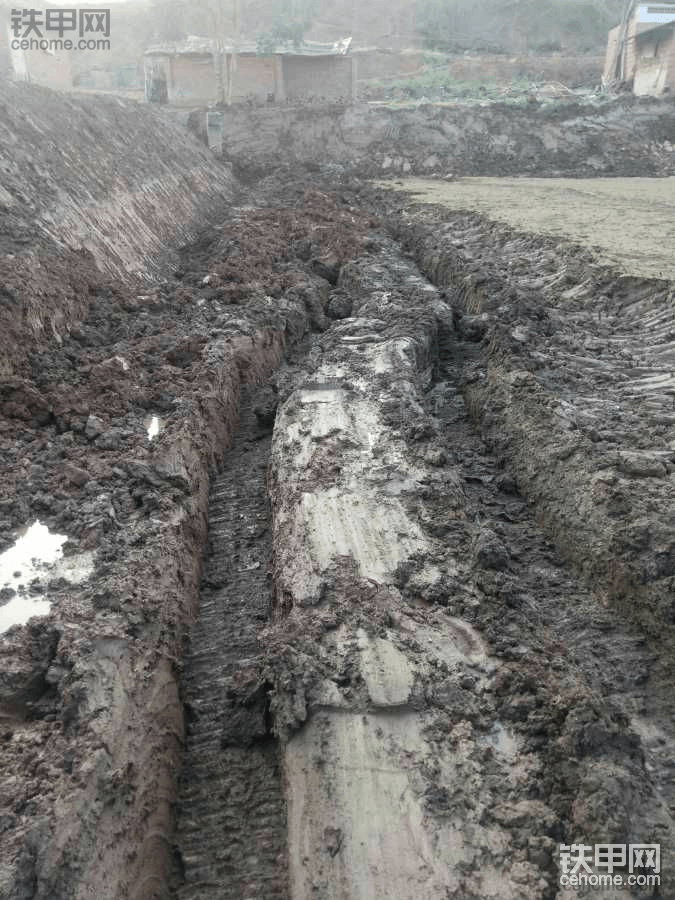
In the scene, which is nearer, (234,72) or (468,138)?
(468,138)

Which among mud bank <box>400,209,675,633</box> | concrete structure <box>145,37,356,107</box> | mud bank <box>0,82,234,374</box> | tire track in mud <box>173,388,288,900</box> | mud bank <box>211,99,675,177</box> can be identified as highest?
concrete structure <box>145,37,356,107</box>

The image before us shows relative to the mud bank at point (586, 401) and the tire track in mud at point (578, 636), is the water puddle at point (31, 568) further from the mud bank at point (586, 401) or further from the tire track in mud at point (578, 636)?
the mud bank at point (586, 401)

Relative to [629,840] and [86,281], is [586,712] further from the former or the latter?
[86,281]

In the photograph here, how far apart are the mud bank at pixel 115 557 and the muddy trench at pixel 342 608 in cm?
2

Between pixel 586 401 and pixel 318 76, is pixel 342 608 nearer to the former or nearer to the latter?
pixel 586 401

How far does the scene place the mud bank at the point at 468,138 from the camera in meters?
23.3

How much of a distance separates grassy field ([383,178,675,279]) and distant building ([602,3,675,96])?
11.0 meters

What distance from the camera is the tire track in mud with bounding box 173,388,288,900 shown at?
3.24 metres

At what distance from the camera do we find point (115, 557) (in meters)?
4.38

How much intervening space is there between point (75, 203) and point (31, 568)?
7338 millimetres

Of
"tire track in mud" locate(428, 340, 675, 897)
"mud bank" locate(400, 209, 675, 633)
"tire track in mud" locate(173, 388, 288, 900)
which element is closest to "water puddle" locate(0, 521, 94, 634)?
"tire track in mud" locate(173, 388, 288, 900)

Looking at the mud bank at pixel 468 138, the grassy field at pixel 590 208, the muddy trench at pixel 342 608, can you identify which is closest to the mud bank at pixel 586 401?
the muddy trench at pixel 342 608

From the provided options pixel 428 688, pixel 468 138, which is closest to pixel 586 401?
pixel 428 688

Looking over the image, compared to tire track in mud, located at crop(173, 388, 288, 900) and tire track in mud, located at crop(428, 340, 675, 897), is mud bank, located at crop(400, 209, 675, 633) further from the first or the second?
tire track in mud, located at crop(173, 388, 288, 900)
